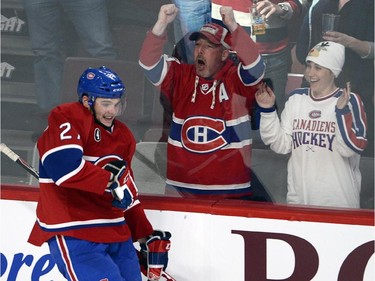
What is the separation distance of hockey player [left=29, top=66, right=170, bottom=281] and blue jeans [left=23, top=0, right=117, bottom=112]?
0.43 meters

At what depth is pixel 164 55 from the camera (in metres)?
4.83

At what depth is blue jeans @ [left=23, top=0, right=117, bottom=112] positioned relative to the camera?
4.91m

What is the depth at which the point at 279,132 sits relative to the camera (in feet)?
15.5

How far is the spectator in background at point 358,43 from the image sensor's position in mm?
4629

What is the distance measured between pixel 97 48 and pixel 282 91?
76 centimetres

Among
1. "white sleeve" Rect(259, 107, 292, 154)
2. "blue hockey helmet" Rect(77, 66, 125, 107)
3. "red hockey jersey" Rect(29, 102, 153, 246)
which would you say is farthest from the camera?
"white sleeve" Rect(259, 107, 292, 154)

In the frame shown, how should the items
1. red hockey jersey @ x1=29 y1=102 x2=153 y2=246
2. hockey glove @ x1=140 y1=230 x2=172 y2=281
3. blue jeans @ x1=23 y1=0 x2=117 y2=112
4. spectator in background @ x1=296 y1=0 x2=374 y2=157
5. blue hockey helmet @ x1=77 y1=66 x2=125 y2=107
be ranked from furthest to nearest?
blue jeans @ x1=23 y1=0 x2=117 y2=112, spectator in background @ x1=296 y1=0 x2=374 y2=157, hockey glove @ x1=140 y1=230 x2=172 y2=281, blue hockey helmet @ x1=77 y1=66 x2=125 y2=107, red hockey jersey @ x1=29 y1=102 x2=153 y2=246

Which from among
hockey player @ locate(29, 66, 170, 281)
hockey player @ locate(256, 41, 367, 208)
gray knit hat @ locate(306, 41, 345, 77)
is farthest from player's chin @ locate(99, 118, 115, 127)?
gray knit hat @ locate(306, 41, 345, 77)

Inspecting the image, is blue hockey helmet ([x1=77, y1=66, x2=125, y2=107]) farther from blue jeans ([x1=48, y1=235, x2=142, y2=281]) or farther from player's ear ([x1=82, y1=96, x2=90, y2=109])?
blue jeans ([x1=48, y1=235, x2=142, y2=281])

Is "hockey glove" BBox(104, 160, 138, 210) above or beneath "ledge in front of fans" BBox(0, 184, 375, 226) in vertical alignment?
above

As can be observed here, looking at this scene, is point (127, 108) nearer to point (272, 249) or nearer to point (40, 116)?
point (40, 116)

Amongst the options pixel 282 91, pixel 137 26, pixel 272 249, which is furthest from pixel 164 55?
pixel 272 249

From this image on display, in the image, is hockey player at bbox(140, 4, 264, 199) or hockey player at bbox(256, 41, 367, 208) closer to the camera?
hockey player at bbox(256, 41, 367, 208)

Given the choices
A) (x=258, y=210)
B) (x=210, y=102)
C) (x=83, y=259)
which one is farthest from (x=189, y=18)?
(x=83, y=259)
